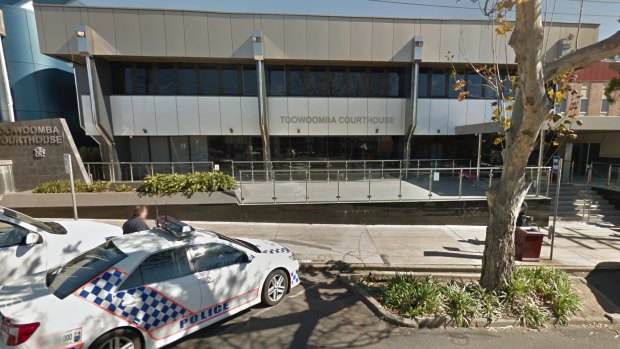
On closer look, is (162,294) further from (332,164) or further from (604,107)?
(604,107)

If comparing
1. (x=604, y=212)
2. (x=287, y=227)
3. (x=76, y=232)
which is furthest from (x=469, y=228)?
(x=76, y=232)

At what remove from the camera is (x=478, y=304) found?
4371 mm

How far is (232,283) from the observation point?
4047mm

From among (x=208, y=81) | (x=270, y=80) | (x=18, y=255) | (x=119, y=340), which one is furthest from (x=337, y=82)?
(x=119, y=340)

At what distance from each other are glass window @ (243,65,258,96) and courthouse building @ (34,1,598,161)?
5cm

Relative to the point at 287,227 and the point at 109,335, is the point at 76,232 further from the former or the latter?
the point at 287,227

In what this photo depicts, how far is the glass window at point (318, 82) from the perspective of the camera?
14516mm

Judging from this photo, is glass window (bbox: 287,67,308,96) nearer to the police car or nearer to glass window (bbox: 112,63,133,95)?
glass window (bbox: 112,63,133,95)

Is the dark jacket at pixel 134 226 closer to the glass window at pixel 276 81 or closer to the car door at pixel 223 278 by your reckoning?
the car door at pixel 223 278

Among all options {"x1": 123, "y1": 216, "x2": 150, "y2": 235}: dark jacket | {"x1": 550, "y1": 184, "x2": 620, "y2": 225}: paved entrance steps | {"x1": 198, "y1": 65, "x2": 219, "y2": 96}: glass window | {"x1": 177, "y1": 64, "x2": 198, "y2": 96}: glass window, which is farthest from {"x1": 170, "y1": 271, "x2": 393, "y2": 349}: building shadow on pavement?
{"x1": 177, "y1": 64, "x2": 198, "y2": 96}: glass window

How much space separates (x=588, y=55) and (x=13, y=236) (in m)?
8.94

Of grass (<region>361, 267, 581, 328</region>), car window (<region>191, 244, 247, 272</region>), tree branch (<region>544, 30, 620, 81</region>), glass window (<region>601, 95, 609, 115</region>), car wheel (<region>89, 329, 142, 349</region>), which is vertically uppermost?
glass window (<region>601, 95, 609, 115</region>)

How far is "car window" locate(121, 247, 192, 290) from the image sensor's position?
3263mm

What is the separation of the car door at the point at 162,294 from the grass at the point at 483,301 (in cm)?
301
